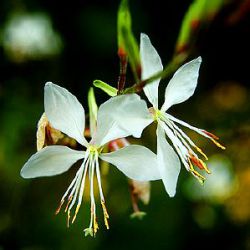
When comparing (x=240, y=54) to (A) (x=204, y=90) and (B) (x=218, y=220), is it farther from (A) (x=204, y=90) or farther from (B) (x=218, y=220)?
(B) (x=218, y=220)

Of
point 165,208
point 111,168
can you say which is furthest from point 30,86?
point 165,208

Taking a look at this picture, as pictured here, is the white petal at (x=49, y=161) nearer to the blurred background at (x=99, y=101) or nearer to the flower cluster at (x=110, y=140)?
the flower cluster at (x=110, y=140)

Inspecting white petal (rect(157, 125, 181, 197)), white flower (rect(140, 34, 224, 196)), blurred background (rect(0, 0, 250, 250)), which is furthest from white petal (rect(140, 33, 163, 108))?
blurred background (rect(0, 0, 250, 250))

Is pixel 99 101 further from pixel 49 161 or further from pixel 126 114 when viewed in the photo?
pixel 126 114

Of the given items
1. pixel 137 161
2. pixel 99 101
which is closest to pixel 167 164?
pixel 137 161

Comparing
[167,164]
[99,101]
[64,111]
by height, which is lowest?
[167,164]

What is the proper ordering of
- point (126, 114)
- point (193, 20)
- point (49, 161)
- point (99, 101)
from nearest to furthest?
point (193, 20) → point (126, 114) → point (49, 161) → point (99, 101)

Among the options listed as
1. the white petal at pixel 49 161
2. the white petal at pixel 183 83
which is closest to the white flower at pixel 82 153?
the white petal at pixel 49 161
